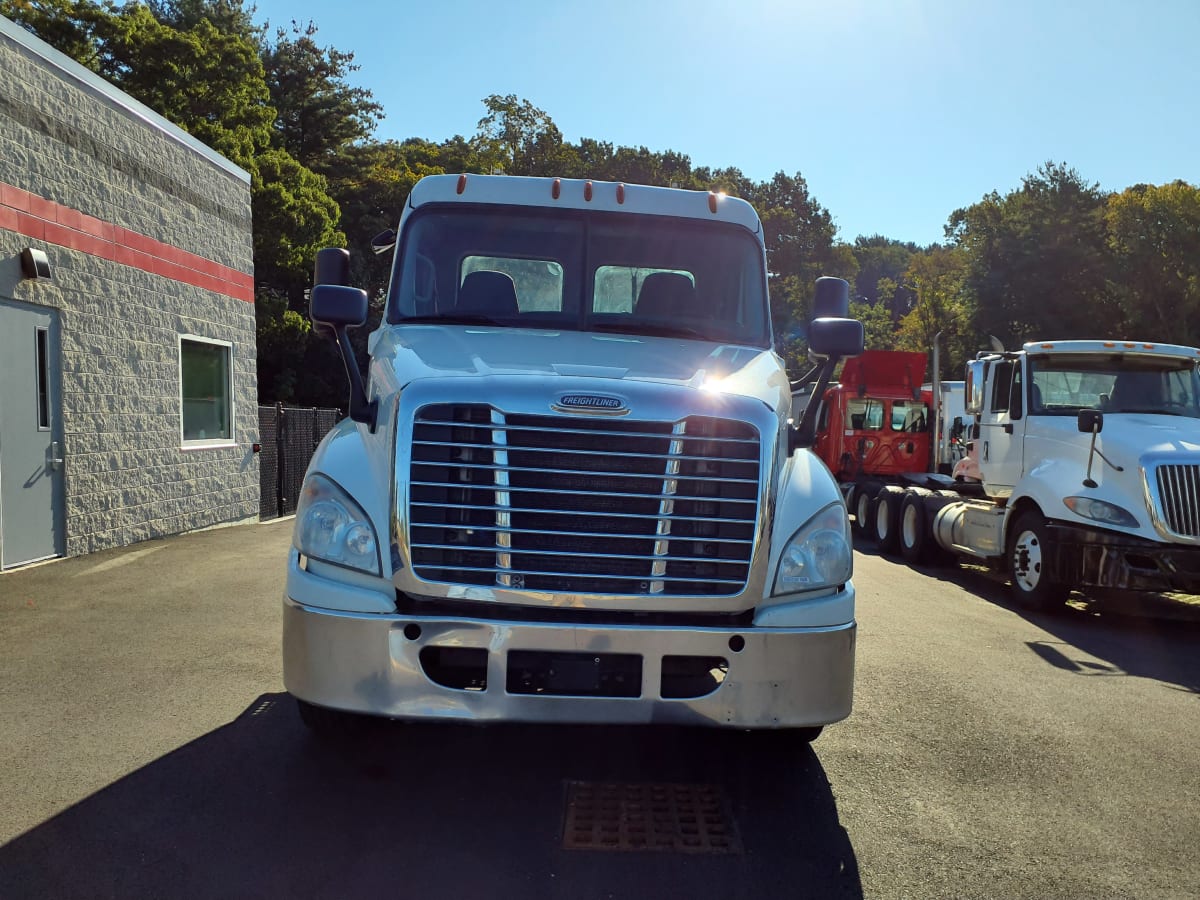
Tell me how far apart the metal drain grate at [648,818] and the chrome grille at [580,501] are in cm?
91

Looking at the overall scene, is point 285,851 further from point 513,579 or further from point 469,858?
point 513,579

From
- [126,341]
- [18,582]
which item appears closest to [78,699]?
[18,582]

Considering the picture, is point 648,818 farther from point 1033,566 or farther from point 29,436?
point 29,436

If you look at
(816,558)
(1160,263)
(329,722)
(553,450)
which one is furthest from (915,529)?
(1160,263)

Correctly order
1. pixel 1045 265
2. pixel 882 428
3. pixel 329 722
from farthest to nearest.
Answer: pixel 1045 265
pixel 882 428
pixel 329 722

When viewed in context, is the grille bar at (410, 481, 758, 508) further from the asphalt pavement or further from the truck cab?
the truck cab

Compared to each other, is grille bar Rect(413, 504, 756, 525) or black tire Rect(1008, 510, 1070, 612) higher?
grille bar Rect(413, 504, 756, 525)

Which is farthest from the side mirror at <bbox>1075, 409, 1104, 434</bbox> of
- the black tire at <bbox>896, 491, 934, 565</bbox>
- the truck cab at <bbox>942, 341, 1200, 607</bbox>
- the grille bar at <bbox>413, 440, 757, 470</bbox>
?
the grille bar at <bbox>413, 440, 757, 470</bbox>

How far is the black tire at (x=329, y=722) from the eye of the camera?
4570 millimetres

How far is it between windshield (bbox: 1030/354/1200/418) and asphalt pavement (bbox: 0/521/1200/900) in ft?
11.9

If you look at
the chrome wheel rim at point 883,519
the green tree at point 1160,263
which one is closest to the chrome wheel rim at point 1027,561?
the chrome wheel rim at point 883,519

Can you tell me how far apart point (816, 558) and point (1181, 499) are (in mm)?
6087

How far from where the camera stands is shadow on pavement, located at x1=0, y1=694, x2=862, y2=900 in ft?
11.2

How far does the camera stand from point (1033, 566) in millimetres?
9695
